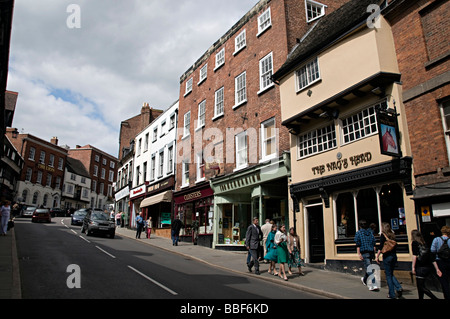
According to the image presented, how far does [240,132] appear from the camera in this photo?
18797mm

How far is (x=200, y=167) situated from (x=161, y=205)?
25.2 ft

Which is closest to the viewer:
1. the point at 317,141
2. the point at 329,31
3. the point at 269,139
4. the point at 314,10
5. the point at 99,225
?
the point at 317,141

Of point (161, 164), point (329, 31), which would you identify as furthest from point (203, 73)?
point (329, 31)

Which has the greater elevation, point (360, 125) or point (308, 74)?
point (308, 74)

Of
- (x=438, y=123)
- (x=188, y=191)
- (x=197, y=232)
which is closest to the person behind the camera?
(x=438, y=123)

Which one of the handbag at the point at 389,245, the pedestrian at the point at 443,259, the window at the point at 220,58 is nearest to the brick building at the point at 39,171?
the window at the point at 220,58

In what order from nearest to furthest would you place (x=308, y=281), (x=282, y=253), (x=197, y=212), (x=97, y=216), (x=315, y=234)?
(x=308, y=281)
(x=282, y=253)
(x=315, y=234)
(x=97, y=216)
(x=197, y=212)

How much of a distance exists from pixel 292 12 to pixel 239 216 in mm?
11486

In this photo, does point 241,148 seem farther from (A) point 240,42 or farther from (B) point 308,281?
(B) point 308,281

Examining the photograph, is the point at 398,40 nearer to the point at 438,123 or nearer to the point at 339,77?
the point at 339,77

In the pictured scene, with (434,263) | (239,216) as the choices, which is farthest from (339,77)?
(239,216)

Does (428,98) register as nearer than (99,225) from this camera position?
Yes

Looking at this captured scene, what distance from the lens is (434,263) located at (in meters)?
7.43

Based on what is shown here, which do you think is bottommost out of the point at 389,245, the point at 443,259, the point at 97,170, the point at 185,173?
the point at 443,259
